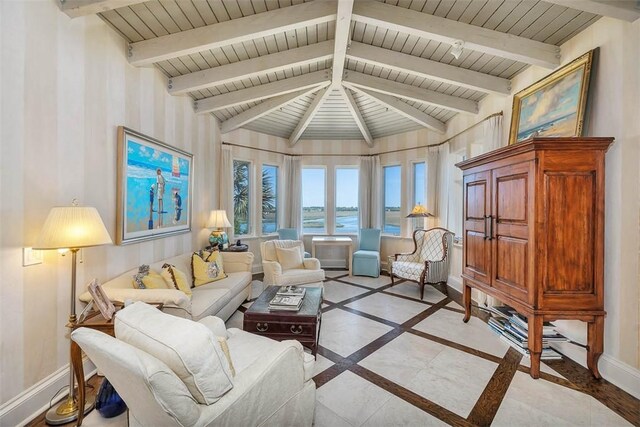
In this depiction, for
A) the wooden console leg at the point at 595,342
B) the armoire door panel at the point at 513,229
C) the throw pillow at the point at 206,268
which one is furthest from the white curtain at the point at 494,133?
the throw pillow at the point at 206,268

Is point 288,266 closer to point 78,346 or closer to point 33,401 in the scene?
point 78,346

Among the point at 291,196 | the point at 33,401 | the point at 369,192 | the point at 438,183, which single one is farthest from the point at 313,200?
the point at 33,401

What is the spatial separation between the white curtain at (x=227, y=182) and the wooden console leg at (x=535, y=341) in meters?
4.61

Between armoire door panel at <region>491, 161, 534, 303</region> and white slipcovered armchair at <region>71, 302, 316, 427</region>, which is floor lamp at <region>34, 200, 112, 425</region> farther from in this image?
armoire door panel at <region>491, 161, 534, 303</region>

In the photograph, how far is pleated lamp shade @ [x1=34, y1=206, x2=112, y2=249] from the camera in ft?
5.35

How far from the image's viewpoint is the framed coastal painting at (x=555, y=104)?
2.31 m

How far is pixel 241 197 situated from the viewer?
5656 millimetres

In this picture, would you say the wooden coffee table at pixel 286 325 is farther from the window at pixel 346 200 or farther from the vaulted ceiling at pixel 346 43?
the window at pixel 346 200

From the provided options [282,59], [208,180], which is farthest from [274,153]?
[282,59]

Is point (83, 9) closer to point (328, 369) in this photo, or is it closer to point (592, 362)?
point (328, 369)

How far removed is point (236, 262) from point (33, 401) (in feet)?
7.60

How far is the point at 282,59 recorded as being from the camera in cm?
322

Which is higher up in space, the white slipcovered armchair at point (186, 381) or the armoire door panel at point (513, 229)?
the armoire door panel at point (513, 229)

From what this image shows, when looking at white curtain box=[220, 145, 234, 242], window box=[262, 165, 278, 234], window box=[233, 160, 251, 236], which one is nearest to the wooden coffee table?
white curtain box=[220, 145, 234, 242]
